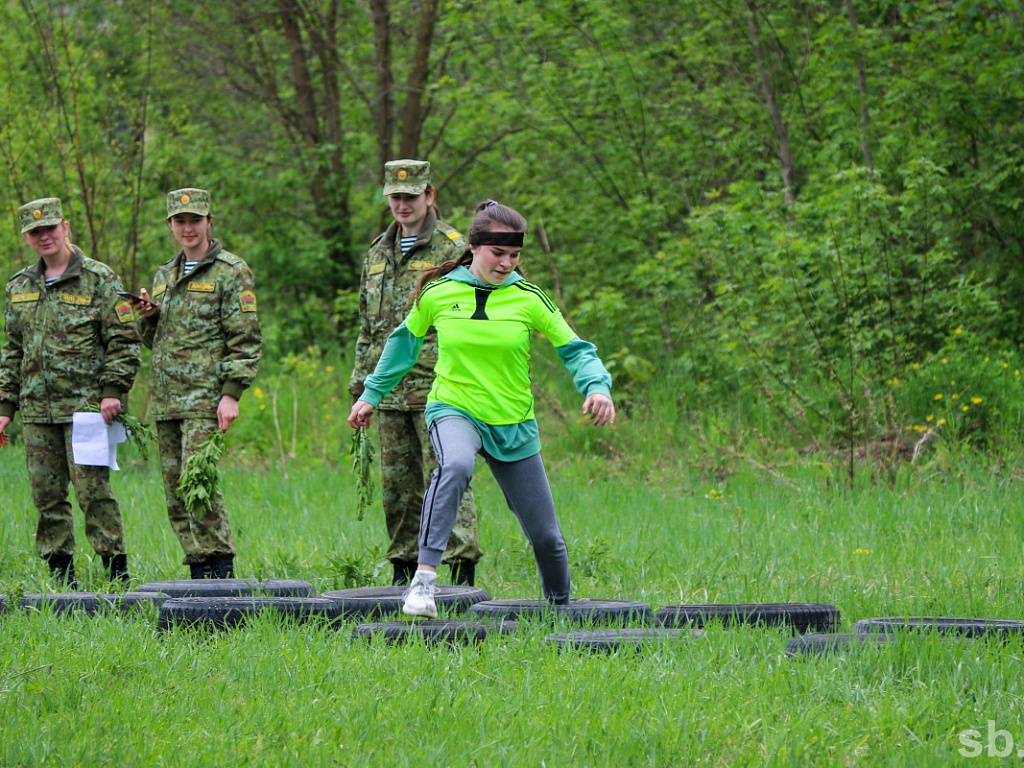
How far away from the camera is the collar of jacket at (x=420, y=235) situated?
718cm

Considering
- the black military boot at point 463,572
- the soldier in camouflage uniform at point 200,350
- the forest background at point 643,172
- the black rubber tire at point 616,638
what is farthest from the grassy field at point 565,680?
the forest background at point 643,172

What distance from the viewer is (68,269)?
297 inches

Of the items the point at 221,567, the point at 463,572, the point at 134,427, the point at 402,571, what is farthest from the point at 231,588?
the point at 134,427

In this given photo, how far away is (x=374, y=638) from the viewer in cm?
527

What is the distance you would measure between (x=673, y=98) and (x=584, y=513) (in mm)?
8665

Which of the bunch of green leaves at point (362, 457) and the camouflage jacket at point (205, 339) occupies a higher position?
the camouflage jacket at point (205, 339)

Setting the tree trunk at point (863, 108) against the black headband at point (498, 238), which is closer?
the black headband at point (498, 238)

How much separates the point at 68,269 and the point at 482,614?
11.5ft

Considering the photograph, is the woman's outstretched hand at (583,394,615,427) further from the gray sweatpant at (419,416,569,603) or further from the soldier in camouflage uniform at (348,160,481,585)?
the soldier in camouflage uniform at (348,160,481,585)

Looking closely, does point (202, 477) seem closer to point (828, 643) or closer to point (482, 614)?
point (482, 614)

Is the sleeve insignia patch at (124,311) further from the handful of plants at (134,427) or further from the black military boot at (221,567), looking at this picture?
the black military boot at (221,567)

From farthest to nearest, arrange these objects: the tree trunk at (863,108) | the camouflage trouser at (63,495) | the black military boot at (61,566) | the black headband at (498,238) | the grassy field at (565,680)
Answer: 1. the tree trunk at (863,108)
2. the black military boot at (61,566)
3. the camouflage trouser at (63,495)
4. the black headband at (498,238)
5. the grassy field at (565,680)

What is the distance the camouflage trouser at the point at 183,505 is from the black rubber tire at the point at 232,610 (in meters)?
1.41

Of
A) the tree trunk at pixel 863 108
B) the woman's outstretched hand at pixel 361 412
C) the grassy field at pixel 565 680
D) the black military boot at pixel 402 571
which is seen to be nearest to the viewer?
the grassy field at pixel 565 680
